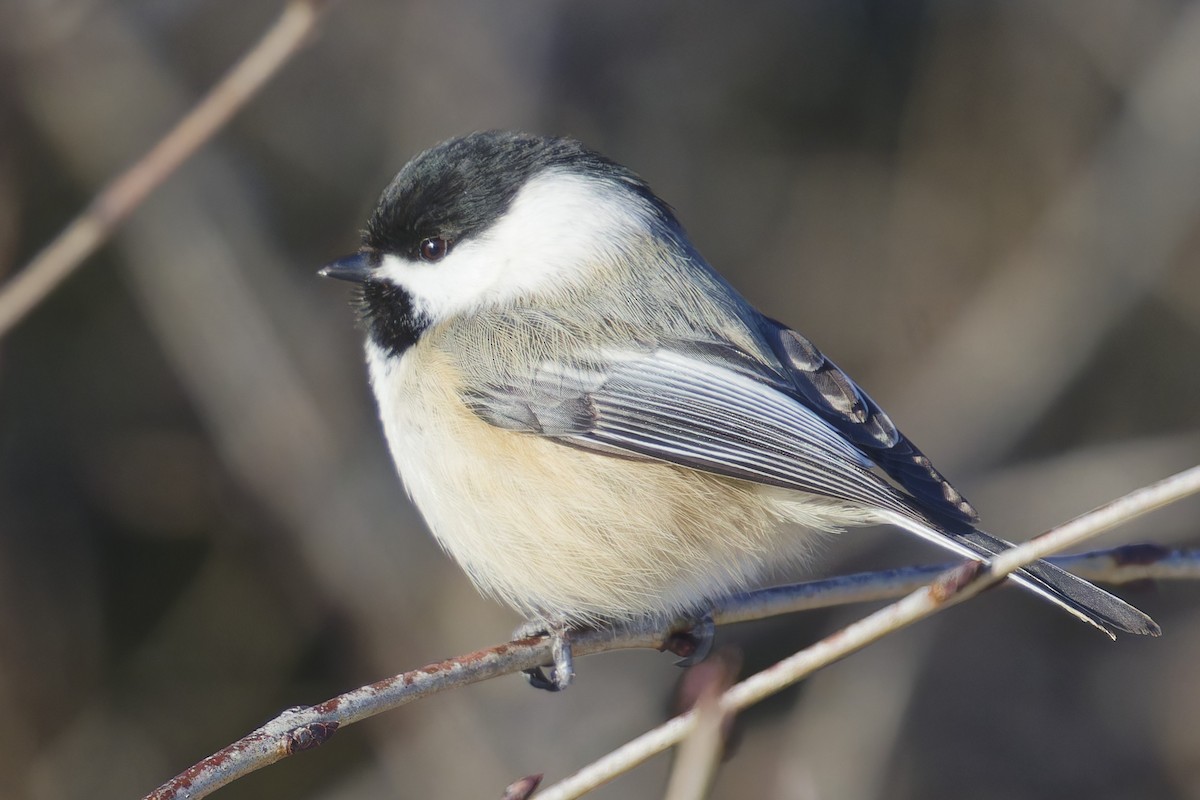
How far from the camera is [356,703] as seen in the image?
69.0 inches

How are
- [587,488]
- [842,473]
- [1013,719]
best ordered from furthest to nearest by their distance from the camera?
[1013,719]
[587,488]
[842,473]

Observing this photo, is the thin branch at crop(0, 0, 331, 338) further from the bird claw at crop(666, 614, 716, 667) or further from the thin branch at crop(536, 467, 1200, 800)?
the bird claw at crop(666, 614, 716, 667)

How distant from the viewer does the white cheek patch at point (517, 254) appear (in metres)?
2.83

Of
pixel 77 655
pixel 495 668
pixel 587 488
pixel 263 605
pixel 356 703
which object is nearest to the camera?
pixel 356 703

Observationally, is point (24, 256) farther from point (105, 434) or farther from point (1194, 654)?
point (1194, 654)

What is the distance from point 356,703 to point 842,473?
3.72 ft

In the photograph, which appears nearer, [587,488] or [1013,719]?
[587,488]

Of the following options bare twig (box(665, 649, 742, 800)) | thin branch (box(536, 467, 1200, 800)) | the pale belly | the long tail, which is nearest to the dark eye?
the pale belly

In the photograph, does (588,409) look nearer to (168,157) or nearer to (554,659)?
(554,659)

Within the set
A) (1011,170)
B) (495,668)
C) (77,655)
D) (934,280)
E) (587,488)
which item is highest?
(1011,170)

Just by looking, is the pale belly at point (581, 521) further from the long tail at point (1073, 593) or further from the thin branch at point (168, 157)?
the thin branch at point (168, 157)

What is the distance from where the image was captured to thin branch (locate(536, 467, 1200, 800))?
150cm

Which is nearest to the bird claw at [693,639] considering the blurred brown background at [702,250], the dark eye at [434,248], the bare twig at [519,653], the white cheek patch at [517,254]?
the bare twig at [519,653]

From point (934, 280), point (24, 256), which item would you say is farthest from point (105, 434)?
point (934, 280)
